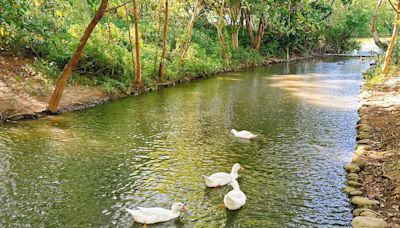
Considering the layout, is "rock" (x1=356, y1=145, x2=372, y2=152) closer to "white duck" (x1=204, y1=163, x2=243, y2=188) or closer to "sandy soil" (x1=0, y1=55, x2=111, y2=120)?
"white duck" (x1=204, y1=163, x2=243, y2=188)

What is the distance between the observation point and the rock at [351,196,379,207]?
786 cm

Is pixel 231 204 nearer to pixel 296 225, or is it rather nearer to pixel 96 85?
pixel 296 225

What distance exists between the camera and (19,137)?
12047 millimetres

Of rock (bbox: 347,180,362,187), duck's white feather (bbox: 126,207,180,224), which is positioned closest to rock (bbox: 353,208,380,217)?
rock (bbox: 347,180,362,187)

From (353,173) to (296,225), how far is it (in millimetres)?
2978

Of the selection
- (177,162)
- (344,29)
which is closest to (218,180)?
(177,162)

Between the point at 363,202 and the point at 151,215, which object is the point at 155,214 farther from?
the point at 363,202

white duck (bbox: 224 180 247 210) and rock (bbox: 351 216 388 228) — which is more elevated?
white duck (bbox: 224 180 247 210)

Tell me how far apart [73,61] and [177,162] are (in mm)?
6138

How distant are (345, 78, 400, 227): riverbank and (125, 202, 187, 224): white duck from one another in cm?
307

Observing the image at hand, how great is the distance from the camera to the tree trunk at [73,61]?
1366 cm

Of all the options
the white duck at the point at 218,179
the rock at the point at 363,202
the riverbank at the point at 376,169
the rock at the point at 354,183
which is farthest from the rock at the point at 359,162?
the white duck at the point at 218,179

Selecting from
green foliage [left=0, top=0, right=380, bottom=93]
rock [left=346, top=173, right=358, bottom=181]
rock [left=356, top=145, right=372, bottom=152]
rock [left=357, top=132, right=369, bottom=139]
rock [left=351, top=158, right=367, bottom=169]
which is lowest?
rock [left=346, top=173, right=358, bottom=181]

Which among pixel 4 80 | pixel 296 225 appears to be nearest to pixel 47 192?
pixel 296 225
